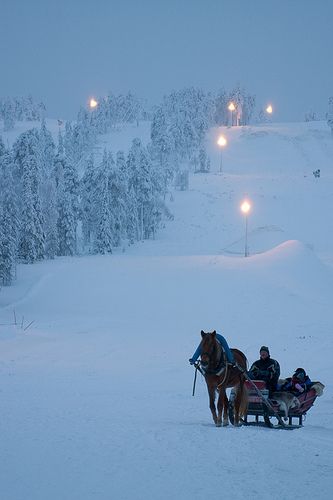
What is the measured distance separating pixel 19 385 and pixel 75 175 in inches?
1745

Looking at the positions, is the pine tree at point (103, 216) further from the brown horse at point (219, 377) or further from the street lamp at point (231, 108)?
the street lamp at point (231, 108)

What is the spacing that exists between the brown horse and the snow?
1.81ft

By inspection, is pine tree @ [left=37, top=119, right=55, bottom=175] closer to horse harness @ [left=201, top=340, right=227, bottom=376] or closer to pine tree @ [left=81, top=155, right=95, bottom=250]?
pine tree @ [left=81, top=155, right=95, bottom=250]

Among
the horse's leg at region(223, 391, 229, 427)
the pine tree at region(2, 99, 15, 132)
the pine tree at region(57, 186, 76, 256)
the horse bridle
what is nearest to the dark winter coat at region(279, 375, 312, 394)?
the horse's leg at region(223, 391, 229, 427)

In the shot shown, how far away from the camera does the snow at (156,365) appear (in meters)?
7.21

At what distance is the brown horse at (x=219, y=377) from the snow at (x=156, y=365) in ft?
1.81

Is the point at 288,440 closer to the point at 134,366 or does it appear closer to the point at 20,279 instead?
the point at 134,366

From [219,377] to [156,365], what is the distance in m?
9.06

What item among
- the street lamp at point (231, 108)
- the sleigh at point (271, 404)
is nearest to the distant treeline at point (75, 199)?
the sleigh at point (271, 404)

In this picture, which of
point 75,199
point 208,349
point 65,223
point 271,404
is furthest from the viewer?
point 75,199

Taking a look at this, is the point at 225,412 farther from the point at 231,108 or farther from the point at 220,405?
the point at 231,108

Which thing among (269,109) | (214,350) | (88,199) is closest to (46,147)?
(88,199)

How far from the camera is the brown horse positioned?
10.5 metres

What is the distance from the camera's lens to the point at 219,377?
1066 cm
